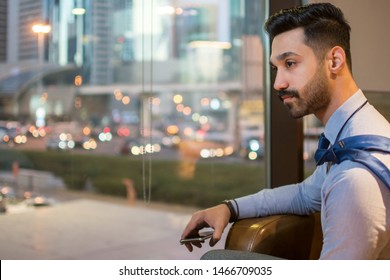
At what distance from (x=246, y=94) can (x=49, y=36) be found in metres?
6.36

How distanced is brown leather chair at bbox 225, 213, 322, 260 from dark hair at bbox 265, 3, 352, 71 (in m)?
0.50

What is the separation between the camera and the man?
116 centimetres

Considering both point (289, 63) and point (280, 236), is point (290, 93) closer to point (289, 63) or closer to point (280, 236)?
point (289, 63)

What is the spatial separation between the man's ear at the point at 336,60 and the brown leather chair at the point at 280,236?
0.50 m

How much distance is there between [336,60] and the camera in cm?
134

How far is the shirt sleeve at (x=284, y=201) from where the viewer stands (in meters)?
1.63

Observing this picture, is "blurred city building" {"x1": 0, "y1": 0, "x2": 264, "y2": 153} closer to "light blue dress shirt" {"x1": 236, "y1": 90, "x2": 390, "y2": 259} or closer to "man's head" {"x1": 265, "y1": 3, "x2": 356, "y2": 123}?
"man's head" {"x1": 265, "y1": 3, "x2": 356, "y2": 123}

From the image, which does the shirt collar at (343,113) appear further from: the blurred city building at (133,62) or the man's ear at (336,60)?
the blurred city building at (133,62)

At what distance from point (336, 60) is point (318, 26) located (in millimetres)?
101

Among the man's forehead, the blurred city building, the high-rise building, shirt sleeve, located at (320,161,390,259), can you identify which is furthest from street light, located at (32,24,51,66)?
shirt sleeve, located at (320,161,390,259)

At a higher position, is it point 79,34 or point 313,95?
point 79,34

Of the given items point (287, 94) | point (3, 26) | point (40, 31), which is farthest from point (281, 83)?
point (40, 31)

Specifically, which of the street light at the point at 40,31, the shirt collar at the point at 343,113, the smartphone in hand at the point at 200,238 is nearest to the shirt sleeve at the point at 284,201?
the smartphone in hand at the point at 200,238
